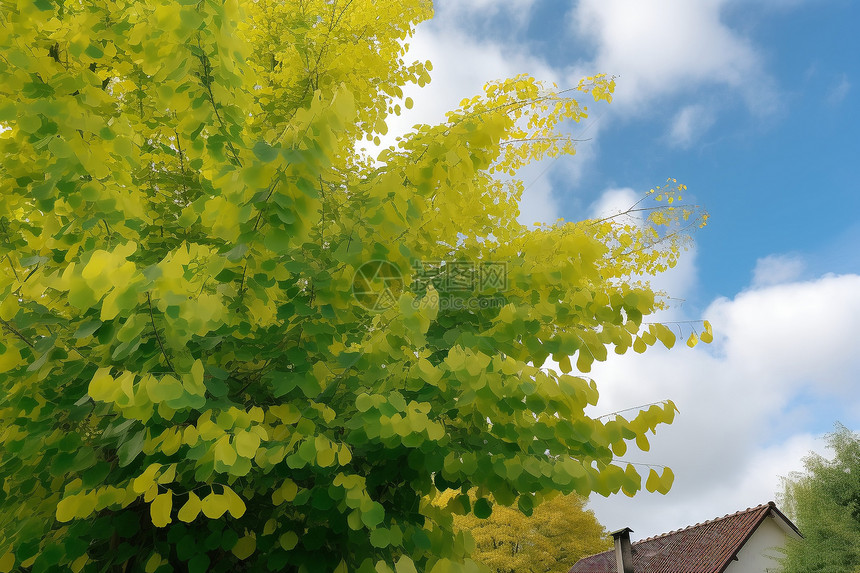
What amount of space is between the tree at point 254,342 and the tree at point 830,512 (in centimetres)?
1863

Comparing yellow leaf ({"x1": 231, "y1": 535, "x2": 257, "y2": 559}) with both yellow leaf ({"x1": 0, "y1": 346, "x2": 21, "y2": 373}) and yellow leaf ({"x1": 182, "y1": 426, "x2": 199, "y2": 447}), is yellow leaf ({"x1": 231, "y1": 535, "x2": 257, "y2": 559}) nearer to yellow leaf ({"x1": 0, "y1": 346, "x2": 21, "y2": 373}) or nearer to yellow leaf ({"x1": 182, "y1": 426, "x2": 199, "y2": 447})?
yellow leaf ({"x1": 182, "y1": 426, "x2": 199, "y2": 447})

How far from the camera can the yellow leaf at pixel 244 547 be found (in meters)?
3.08

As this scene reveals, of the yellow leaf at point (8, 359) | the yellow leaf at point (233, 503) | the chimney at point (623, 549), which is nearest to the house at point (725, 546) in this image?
the chimney at point (623, 549)

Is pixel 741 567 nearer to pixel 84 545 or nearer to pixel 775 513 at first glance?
pixel 775 513

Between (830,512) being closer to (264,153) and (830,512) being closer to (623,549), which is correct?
(623,549)

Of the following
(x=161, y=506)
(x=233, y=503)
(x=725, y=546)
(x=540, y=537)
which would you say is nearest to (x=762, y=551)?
(x=725, y=546)

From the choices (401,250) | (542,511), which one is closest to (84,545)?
(401,250)

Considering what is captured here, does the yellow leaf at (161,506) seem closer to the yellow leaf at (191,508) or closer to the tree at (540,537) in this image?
the yellow leaf at (191,508)

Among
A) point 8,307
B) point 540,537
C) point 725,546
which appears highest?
point 540,537

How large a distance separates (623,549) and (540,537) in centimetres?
1360

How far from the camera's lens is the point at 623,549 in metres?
10.3

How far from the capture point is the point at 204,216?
238 centimetres

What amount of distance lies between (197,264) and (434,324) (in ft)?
5.06

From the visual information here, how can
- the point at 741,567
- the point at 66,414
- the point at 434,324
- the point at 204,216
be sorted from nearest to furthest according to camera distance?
the point at 204,216 < the point at 66,414 < the point at 434,324 < the point at 741,567
